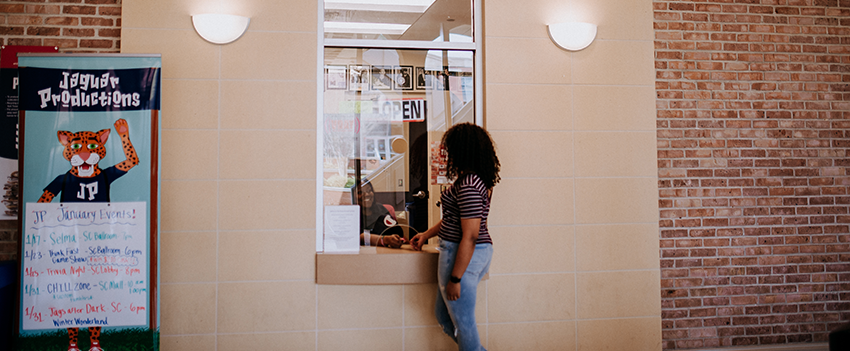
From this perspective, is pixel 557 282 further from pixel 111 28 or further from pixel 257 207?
pixel 111 28

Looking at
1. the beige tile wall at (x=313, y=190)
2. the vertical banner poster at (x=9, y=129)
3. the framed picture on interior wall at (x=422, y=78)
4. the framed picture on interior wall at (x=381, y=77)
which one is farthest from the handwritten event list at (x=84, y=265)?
the framed picture on interior wall at (x=422, y=78)

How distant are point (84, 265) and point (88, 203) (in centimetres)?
34

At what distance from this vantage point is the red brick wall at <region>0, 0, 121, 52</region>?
2.92m

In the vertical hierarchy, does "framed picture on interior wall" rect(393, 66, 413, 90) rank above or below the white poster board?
above

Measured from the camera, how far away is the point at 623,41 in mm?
3211

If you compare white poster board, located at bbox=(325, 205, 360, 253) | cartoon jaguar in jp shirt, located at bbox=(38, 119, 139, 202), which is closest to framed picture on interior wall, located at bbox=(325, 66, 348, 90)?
white poster board, located at bbox=(325, 205, 360, 253)

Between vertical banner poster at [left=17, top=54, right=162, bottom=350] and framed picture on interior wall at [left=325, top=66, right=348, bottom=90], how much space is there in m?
1.02

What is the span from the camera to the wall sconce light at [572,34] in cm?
312

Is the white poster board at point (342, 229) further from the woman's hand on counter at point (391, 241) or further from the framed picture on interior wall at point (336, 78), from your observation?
the framed picture on interior wall at point (336, 78)

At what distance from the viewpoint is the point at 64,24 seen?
296 cm

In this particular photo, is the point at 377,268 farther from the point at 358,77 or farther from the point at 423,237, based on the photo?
the point at 358,77

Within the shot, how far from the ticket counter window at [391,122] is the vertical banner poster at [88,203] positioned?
3.53 ft

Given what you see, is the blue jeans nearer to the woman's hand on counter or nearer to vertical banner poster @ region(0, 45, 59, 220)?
the woman's hand on counter

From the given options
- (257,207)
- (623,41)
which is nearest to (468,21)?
(623,41)
